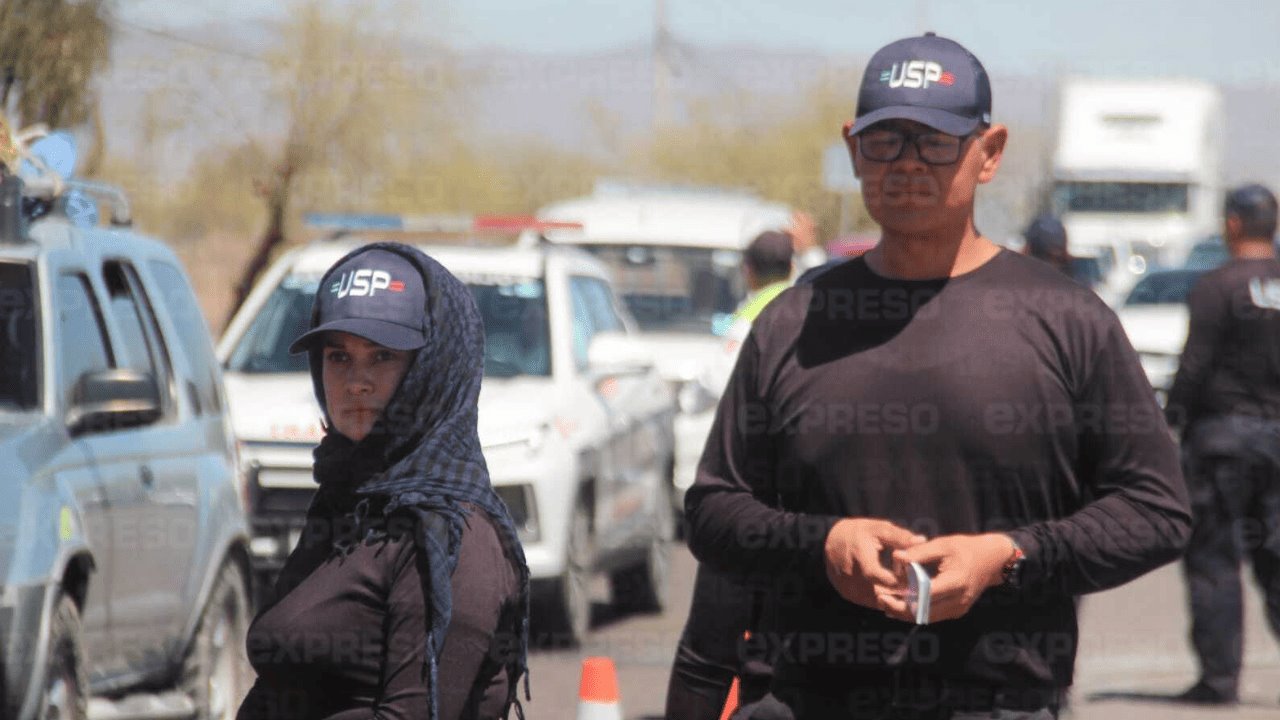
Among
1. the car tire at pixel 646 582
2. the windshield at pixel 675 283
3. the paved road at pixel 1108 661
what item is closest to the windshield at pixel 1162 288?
the windshield at pixel 675 283

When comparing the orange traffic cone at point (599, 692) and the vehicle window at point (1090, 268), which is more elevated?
the orange traffic cone at point (599, 692)

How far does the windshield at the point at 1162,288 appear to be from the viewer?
25672 millimetres

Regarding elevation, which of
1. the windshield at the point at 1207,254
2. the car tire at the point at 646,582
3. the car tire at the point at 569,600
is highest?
the car tire at the point at 569,600

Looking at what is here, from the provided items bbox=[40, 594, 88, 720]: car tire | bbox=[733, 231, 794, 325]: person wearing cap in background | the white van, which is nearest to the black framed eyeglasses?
bbox=[40, 594, 88, 720]: car tire

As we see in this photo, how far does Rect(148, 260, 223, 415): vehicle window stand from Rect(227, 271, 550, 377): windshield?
2.16 metres

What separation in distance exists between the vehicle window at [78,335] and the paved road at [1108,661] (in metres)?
2.39

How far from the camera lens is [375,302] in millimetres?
3557

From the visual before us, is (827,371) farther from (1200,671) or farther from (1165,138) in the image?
(1165,138)

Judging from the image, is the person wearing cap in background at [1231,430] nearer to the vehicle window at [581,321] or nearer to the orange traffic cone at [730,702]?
the vehicle window at [581,321]

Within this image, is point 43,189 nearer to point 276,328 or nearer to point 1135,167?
point 276,328

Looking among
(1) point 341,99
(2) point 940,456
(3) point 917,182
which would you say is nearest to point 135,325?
(3) point 917,182

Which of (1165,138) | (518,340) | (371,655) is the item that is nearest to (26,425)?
(371,655)

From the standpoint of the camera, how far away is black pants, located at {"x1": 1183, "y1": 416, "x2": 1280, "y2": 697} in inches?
358

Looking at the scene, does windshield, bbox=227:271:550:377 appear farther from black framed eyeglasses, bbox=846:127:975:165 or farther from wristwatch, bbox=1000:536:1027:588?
wristwatch, bbox=1000:536:1027:588
